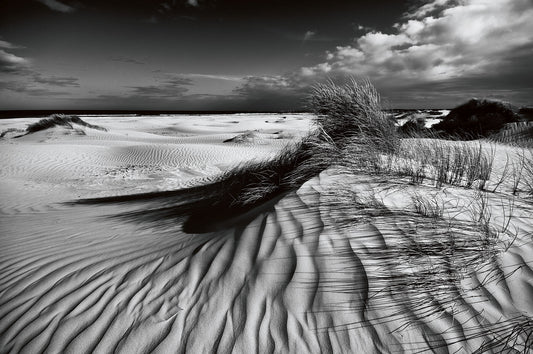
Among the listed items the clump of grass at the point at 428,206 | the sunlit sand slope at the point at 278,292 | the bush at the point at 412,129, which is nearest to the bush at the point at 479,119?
the bush at the point at 412,129

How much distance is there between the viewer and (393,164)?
3.88 m

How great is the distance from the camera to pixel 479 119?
10.1 meters

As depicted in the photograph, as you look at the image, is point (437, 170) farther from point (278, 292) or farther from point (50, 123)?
point (50, 123)

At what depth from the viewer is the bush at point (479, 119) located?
971 centimetres

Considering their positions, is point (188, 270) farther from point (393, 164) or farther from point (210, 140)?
point (210, 140)

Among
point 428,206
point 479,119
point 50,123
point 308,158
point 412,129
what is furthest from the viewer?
point 50,123

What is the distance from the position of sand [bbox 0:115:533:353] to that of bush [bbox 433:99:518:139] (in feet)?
26.7

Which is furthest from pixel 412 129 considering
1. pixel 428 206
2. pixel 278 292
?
pixel 278 292

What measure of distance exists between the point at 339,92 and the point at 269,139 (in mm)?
10499

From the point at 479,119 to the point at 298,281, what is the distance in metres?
10.8

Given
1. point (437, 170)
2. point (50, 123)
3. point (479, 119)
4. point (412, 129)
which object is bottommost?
point (50, 123)

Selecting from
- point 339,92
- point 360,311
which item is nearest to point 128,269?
point 360,311

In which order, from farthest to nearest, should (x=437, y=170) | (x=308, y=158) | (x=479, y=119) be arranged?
1. (x=479, y=119)
2. (x=308, y=158)
3. (x=437, y=170)

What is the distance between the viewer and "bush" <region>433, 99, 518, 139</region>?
31.9 feet
